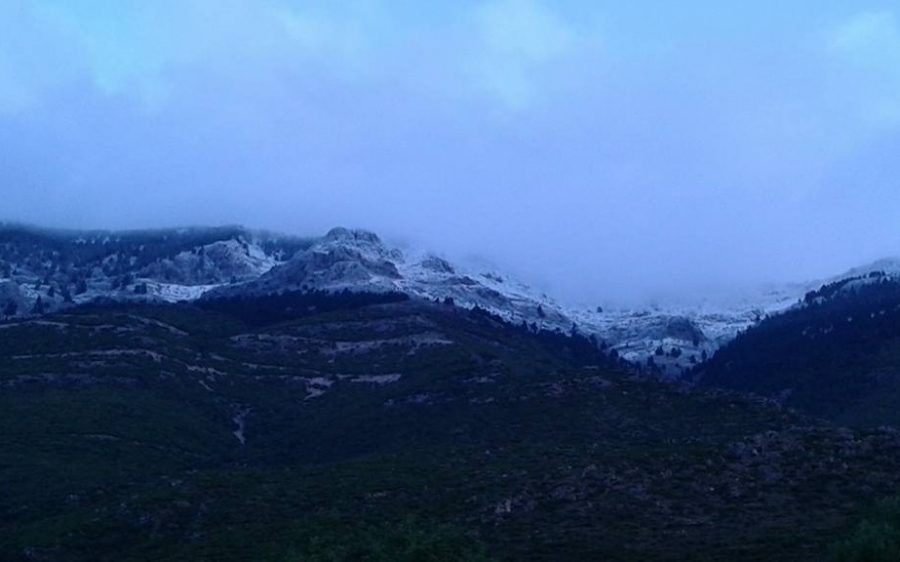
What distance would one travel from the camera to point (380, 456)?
94.4m

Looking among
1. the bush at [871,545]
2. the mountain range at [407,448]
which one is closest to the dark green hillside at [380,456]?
the mountain range at [407,448]

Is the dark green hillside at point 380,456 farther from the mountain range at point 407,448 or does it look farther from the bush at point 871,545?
Answer: the bush at point 871,545

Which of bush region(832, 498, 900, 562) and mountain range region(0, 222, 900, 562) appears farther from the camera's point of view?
mountain range region(0, 222, 900, 562)

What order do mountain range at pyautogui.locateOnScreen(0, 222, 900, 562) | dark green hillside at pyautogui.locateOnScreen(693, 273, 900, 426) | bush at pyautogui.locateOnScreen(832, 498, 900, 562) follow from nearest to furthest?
bush at pyautogui.locateOnScreen(832, 498, 900, 562)
mountain range at pyautogui.locateOnScreen(0, 222, 900, 562)
dark green hillside at pyautogui.locateOnScreen(693, 273, 900, 426)

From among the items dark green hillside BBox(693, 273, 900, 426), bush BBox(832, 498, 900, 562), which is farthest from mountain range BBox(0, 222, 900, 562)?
dark green hillside BBox(693, 273, 900, 426)

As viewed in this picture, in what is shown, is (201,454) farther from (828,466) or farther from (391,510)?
(828,466)

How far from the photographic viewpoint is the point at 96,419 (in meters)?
108

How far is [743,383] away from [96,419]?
10378 centimetres

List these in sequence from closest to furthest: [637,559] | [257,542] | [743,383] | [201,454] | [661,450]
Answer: [637,559], [257,542], [661,450], [201,454], [743,383]

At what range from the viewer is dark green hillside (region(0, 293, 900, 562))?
2621 inches

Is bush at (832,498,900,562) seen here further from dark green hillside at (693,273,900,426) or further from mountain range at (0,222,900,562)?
dark green hillside at (693,273,900,426)

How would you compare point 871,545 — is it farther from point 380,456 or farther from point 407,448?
point 407,448

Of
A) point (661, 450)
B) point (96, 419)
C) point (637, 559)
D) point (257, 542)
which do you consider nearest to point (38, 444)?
→ point (96, 419)

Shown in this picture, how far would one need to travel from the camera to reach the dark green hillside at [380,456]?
218 feet
